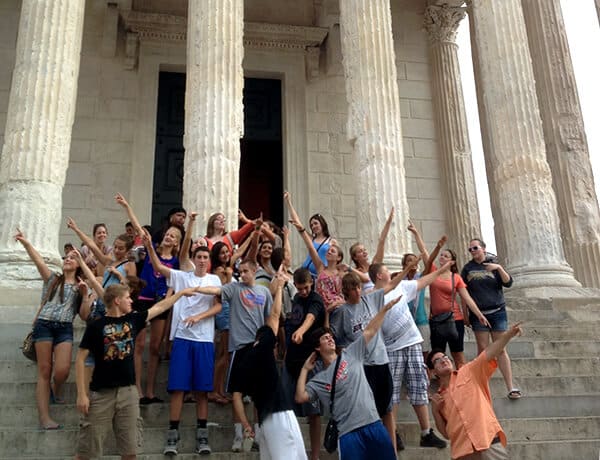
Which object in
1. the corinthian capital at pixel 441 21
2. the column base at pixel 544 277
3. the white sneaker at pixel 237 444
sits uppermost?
the corinthian capital at pixel 441 21

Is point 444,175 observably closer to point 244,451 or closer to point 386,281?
point 386,281

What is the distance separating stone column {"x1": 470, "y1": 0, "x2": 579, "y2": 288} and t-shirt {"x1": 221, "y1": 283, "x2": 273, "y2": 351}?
634cm

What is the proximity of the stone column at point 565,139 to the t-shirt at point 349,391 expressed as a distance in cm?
998

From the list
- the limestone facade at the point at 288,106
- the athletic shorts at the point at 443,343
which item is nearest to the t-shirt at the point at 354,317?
the athletic shorts at the point at 443,343

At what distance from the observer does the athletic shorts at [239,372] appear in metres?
4.70

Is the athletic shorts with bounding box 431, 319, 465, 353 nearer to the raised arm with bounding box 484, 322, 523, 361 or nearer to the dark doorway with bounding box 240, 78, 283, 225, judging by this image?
the raised arm with bounding box 484, 322, 523, 361

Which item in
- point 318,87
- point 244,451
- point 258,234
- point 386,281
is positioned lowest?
point 244,451

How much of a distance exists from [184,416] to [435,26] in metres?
13.9

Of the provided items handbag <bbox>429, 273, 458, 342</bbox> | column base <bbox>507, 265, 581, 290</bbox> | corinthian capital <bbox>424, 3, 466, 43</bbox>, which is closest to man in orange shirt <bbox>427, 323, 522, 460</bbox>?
handbag <bbox>429, 273, 458, 342</bbox>

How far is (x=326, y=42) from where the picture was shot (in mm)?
16219

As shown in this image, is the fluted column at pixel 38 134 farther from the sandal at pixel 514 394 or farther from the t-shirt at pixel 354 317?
the sandal at pixel 514 394

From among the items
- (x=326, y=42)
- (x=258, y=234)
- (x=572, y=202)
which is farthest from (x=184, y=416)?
(x=326, y=42)

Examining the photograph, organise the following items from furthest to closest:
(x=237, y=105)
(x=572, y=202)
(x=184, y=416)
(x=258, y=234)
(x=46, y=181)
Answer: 1. (x=572, y=202)
2. (x=237, y=105)
3. (x=46, y=181)
4. (x=258, y=234)
5. (x=184, y=416)

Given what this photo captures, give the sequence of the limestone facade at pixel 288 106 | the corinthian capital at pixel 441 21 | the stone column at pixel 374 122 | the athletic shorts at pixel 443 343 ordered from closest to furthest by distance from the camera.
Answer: the athletic shorts at pixel 443 343 < the stone column at pixel 374 122 < the limestone facade at pixel 288 106 < the corinthian capital at pixel 441 21
